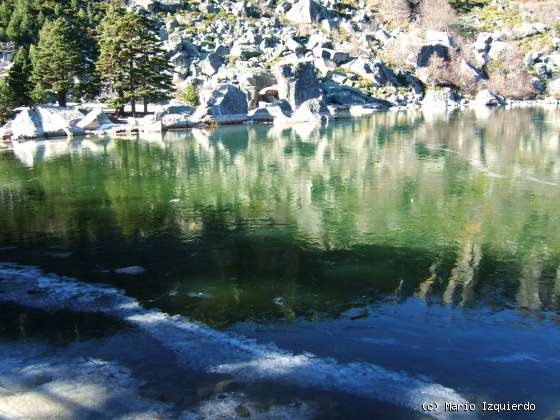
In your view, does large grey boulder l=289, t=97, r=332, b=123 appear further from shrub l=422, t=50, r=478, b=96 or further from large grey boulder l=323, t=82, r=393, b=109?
shrub l=422, t=50, r=478, b=96

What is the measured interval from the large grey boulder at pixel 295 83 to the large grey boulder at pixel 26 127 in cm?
3501

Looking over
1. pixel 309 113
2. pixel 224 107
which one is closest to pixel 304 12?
pixel 309 113

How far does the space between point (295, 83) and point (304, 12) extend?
60.2 meters

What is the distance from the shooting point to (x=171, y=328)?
9.31 metres

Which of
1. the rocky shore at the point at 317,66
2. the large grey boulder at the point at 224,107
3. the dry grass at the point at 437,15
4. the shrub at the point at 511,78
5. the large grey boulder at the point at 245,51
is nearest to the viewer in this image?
the large grey boulder at the point at 224,107

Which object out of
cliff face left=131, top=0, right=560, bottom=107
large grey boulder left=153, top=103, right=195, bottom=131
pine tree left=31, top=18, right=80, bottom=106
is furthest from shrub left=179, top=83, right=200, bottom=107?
pine tree left=31, top=18, right=80, bottom=106

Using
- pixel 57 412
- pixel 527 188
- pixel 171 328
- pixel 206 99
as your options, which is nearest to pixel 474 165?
pixel 527 188

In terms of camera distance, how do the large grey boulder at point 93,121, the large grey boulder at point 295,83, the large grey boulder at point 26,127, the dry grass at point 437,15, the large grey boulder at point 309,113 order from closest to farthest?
the large grey boulder at point 26,127
the large grey boulder at point 93,121
the large grey boulder at point 309,113
the large grey boulder at point 295,83
the dry grass at point 437,15

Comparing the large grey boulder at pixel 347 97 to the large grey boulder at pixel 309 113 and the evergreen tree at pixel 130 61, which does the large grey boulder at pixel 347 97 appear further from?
the evergreen tree at pixel 130 61

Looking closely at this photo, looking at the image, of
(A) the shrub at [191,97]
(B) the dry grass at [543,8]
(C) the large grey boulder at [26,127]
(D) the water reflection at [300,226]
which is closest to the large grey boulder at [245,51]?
(A) the shrub at [191,97]

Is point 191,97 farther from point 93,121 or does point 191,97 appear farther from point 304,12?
point 304,12

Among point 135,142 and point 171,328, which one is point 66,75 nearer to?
point 135,142

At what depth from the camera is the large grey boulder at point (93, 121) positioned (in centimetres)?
5009

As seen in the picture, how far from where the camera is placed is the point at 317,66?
328 ft
